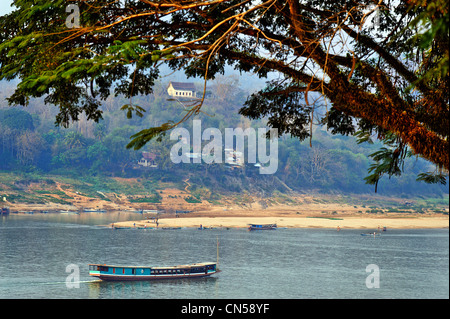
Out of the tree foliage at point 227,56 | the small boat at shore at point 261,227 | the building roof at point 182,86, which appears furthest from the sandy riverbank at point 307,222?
the tree foliage at point 227,56

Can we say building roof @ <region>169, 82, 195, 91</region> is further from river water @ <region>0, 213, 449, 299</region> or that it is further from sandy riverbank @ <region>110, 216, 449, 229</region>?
river water @ <region>0, 213, 449, 299</region>

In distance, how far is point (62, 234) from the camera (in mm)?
48344

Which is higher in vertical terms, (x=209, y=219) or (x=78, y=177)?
(x=78, y=177)

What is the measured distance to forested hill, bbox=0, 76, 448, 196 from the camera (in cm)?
6316

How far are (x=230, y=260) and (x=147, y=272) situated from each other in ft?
28.3

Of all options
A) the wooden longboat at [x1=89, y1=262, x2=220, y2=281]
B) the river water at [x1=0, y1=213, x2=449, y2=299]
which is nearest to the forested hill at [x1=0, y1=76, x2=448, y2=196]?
the river water at [x1=0, y1=213, x2=449, y2=299]

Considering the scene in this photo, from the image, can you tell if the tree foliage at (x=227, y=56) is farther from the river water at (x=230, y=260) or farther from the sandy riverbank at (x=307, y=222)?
the sandy riverbank at (x=307, y=222)

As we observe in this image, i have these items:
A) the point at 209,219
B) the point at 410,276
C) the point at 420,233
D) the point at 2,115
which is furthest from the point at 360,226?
the point at 2,115

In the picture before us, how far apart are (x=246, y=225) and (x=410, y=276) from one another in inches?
1034

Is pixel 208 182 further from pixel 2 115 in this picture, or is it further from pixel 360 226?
pixel 2 115

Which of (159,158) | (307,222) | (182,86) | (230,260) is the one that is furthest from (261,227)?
(182,86)
